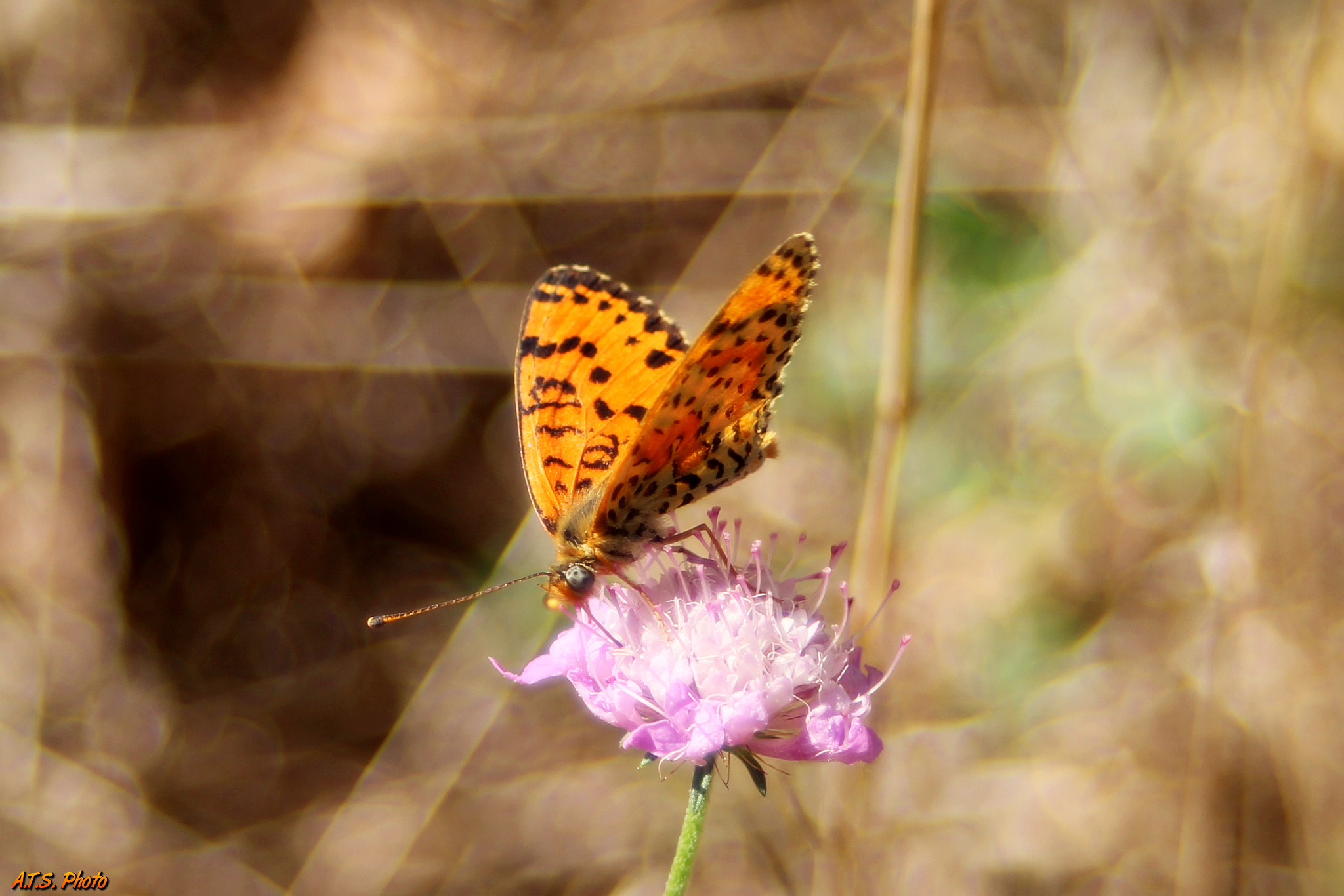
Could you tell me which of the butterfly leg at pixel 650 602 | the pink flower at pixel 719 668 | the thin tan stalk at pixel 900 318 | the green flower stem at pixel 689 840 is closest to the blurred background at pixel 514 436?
the thin tan stalk at pixel 900 318

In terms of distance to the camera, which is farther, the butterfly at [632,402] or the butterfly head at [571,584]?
the butterfly head at [571,584]

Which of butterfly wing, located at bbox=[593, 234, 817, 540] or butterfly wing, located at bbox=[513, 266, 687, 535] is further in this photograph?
butterfly wing, located at bbox=[513, 266, 687, 535]

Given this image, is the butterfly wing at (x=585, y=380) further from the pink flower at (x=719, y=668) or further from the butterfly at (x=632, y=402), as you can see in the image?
the pink flower at (x=719, y=668)

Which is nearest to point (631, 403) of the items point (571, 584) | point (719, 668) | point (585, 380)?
point (585, 380)

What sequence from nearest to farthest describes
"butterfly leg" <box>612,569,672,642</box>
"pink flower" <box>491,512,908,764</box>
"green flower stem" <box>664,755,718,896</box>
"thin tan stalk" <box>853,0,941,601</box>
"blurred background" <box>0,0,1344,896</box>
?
"green flower stem" <box>664,755,718,896</box> → "pink flower" <box>491,512,908,764</box> → "butterfly leg" <box>612,569,672,642</box> → "thin tan stalk" <box>853,0,941,601</box> → "blurred background" <box>0,0,1344,896</box>

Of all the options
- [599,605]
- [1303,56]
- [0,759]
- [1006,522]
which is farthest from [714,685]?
[1303,56]

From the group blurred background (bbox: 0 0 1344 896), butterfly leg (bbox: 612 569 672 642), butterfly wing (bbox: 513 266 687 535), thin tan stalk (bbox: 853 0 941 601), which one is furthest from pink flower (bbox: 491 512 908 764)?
blurred background (bbox: 0 0 1344 896)

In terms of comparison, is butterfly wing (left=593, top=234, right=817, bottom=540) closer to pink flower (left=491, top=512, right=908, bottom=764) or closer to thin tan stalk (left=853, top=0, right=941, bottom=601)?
pink flower (left=491, top=512, right=908, bottom=764)

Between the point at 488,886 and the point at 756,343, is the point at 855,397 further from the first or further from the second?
the point at 488,886
